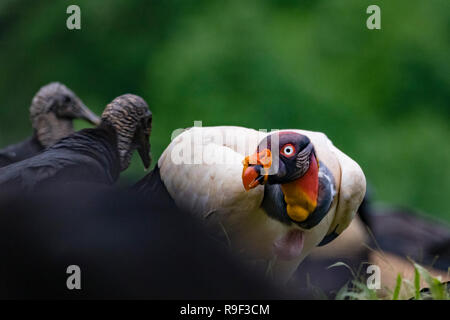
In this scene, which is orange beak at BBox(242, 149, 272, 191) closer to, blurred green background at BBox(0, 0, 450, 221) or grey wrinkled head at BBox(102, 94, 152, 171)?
grey wrinkled head at BBox(102, 94, 152, 171)

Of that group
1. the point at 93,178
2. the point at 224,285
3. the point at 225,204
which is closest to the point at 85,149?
the point at 93,178

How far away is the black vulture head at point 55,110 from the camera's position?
120 inches

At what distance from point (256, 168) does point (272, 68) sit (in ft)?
7.53

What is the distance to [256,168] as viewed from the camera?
1.75 meters

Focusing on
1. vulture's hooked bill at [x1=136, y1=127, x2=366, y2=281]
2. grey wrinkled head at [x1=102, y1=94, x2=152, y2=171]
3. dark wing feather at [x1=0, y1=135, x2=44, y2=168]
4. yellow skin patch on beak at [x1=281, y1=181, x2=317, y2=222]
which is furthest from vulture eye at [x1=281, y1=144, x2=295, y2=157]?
dark wing feather at [x1=0, y1=135, x2=44, y2=168]

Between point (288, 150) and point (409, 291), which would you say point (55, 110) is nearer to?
point (288, 150)

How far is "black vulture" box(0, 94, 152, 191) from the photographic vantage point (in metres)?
1.72

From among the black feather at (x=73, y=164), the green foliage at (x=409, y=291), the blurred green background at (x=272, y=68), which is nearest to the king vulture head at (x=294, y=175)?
the green foliage at (x=409, y=291)

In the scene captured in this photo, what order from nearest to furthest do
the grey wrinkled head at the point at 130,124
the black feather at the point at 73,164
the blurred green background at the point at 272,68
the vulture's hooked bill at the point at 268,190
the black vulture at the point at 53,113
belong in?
the black feather at the point at 73,164 < the vulture's hooked bill at the point at 268,190 < the grey wrinkled head at the point at 130,124 < the blurred green background at the point at 272,68 < the black vulture at the point at 53,113

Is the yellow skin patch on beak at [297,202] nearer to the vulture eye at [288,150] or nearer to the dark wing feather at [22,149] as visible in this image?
the vulture eye at [288,150]

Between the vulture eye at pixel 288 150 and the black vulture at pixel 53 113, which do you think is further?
the black vulture at pixel 53 113

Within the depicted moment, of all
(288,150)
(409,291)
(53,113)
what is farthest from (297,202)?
(53,113)

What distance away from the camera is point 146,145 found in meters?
2.19

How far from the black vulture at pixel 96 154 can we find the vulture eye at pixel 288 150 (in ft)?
1.53
